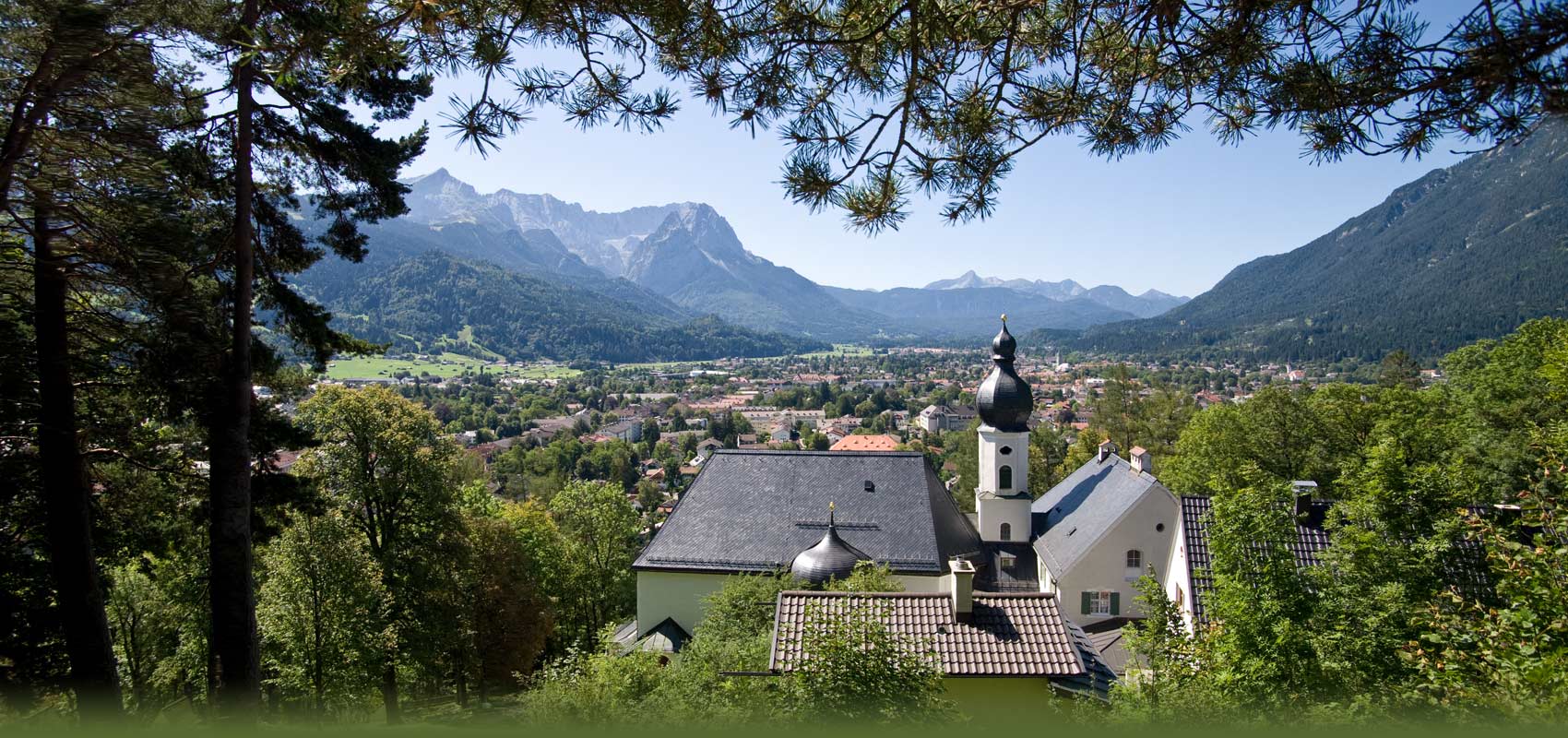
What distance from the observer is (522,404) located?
12188 centimetres

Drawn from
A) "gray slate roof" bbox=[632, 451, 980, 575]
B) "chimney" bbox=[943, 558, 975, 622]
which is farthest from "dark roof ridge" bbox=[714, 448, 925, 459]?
"chimney" bbox=[943, 558, 975, 622]

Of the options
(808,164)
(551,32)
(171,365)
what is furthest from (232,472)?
(808,164)

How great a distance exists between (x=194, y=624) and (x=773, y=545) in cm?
A: 1319

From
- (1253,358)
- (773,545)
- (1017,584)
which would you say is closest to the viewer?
(773,545)

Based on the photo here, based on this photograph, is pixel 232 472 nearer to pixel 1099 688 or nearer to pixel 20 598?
pixel 20 598

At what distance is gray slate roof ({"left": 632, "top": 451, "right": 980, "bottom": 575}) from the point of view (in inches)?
814

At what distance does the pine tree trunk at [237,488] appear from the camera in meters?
7.25

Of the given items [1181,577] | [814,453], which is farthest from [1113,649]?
[814,453]

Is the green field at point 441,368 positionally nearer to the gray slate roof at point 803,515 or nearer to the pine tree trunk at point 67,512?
the gray slate roof at point 803,515

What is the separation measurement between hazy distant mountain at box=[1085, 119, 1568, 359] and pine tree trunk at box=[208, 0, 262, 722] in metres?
128

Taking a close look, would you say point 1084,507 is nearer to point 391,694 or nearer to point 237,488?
point 391,694

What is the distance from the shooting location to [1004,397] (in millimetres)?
25219

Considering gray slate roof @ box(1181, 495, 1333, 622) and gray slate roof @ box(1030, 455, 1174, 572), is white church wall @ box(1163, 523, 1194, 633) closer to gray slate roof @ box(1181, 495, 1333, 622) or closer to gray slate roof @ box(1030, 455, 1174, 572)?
gray slate roof @ box(1181, 495, 1333, 622)

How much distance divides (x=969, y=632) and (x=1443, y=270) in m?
191
